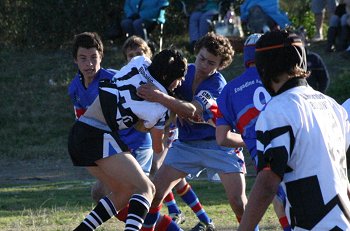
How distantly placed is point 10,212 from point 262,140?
5.74 m

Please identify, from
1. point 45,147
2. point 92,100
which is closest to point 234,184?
point 92,100

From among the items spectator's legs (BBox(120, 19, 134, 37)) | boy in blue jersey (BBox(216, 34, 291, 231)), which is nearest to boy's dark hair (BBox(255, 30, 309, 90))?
boy in blue jersey (BBox(216, 34, 291, 231))

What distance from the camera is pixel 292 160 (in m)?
3.97

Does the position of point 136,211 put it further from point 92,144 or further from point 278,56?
point 278,56

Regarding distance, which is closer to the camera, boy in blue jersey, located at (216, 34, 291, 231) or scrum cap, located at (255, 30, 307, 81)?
scrum cap, located at (255, 30, 307, 81)

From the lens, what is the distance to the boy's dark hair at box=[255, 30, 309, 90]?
4020 mm

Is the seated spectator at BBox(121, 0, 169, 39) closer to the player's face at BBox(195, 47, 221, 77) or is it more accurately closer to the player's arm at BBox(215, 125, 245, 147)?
the player's face at BBox(195, 47, 221, 77)

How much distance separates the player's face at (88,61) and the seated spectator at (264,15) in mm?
9320

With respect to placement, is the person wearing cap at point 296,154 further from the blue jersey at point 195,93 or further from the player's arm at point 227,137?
the blue jersey at point 195,93

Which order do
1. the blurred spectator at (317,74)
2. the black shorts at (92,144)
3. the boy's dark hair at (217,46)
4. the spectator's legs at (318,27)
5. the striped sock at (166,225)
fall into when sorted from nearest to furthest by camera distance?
1. the black shorts at (92,144)
2. the striped sock at (166,225)
3. the boy's dark hair at (217,46)
4. the blurred spectator at (317,74)
5. the spectator's legs at (318,27)

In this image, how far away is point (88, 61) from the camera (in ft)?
24.5

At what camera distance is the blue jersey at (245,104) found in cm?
606

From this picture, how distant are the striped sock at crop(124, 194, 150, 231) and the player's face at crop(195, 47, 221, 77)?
1.54 m

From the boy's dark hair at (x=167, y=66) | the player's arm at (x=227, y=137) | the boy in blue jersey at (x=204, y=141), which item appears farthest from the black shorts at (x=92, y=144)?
the boy in blue jersey at (x=204, y=141)
